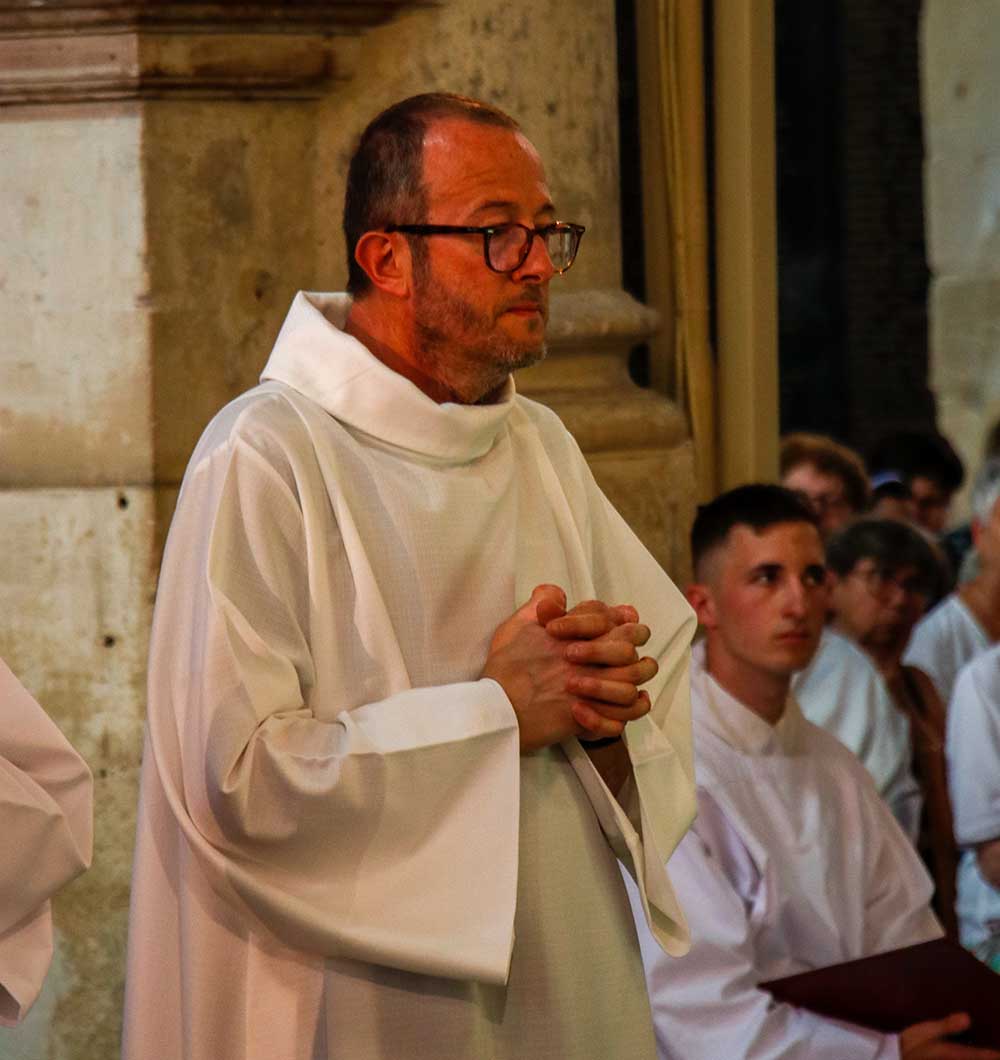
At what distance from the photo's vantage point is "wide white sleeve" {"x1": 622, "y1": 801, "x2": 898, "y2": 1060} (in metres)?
3.68

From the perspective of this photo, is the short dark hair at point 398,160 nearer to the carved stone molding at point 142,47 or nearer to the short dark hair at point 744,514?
the carved stone molding at point 142,47

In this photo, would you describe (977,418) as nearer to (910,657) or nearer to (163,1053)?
(910,657)

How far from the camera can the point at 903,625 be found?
5383 mm

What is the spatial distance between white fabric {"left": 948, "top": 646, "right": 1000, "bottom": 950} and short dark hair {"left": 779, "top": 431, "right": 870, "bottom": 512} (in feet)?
6.03

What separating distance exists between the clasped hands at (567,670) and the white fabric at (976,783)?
2.25m

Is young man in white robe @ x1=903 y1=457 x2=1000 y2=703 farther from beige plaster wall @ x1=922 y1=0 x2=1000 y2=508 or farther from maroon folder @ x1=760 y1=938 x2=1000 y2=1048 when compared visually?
beige plaster wall @ x1=922 y1=0 x2=1000 y2=508

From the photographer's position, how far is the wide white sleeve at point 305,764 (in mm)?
2578

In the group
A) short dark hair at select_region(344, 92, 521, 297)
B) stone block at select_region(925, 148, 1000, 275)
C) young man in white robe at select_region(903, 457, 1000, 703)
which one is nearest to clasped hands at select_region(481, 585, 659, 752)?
short dark hair at select_region(344, 92, 521, 297)

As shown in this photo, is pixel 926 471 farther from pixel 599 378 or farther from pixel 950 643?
pixel 599 378

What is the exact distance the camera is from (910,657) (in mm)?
6020

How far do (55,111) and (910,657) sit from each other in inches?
124

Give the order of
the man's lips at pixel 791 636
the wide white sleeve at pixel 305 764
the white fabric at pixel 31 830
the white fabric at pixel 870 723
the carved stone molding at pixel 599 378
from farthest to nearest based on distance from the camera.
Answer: the white fabric at pixel 870 723, the carved stone molding at pixel 599 378, the man's lips at pixel 791 636, the wide white sleeve at pixel 305 764, the white fabric at pixel 31 830

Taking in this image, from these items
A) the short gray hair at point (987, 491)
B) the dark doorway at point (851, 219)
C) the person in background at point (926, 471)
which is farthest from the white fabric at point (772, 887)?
the dark doorway at point (851, 219)

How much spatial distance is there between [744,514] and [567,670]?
5.34 feet
